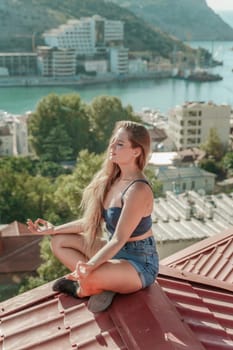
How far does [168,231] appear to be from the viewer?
8406mm

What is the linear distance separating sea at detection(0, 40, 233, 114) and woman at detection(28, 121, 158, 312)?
110 ft

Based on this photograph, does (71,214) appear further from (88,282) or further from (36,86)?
(36,86)

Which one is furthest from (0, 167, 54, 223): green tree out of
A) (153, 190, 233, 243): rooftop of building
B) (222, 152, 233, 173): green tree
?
(222, 152, 233, 173): green tree

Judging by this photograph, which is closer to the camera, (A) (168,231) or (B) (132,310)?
(B) (132,310)

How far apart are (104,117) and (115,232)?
20.6m

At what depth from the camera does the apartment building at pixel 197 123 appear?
2211 cm

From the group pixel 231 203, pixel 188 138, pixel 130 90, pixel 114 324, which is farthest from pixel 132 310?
pixel 130 90

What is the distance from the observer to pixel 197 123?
74.0ft

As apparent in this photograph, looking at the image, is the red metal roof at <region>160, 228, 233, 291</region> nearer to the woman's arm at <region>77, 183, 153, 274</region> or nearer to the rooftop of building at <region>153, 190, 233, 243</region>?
the woman's arm at <region>77, 183, 153, 274</region>

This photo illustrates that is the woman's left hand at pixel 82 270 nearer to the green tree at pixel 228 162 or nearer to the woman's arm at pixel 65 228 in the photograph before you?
the woman's arm at pixel 65 228

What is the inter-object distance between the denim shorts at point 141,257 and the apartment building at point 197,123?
20.2 m

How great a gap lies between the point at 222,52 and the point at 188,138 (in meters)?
54.5

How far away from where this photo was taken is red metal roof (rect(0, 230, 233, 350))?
160cm

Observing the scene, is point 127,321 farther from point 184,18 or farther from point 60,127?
point 184,18
